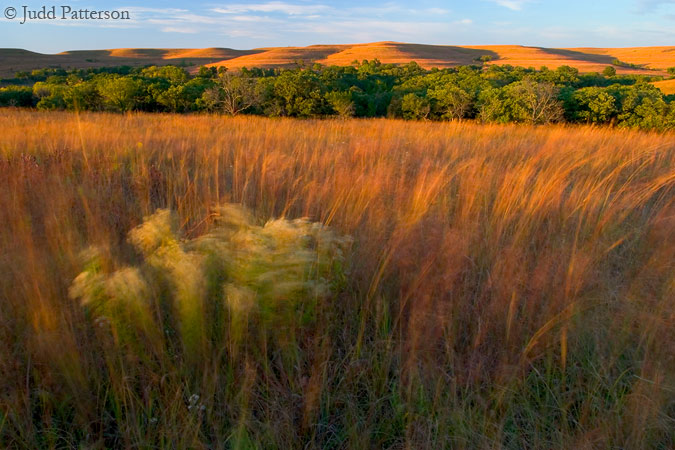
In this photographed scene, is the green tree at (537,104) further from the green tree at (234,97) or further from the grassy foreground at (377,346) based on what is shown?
the grassy foreground at (377,346)

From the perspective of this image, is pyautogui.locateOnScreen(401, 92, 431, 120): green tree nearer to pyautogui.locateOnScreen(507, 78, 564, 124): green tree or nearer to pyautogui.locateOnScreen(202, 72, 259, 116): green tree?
pyautogui.locateOnScreen(507, 78, 564, 124): green tree

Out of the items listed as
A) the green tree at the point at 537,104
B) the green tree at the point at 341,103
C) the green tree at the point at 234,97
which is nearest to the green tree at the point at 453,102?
the green tree at the point at 537,104

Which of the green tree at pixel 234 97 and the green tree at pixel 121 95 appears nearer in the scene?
the green tree at pixel 234 97

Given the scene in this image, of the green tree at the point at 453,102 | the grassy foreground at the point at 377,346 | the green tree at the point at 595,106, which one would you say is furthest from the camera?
the green tree at the point at 453,102

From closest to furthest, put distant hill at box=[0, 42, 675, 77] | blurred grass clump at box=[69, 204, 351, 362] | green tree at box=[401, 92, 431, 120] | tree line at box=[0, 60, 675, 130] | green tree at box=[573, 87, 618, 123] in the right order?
blurred grass clump at box=[69, 204, 351, 362], tree line at box=[0, 60, 675, 130], green tree at box=[573, 87, 618, 123], green tree at box=[401, 92, 431, 120], distant hill at box=[0, 42, 675, 77]

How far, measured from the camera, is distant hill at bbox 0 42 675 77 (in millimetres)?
57750

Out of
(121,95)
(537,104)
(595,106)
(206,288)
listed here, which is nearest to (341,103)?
(537,104)

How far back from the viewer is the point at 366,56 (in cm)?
6316

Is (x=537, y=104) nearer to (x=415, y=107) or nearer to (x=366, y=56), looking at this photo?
(x=415, y=107)

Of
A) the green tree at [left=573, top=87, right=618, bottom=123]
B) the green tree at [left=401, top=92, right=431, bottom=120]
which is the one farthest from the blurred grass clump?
the green tree at [left=401, top=92, right=431, bottom=120]

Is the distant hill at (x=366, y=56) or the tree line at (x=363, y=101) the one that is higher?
the distant hill at (x=366, y=56)

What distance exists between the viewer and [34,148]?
4641 mm

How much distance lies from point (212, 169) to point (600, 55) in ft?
290

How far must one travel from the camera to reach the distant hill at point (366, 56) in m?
57.8
